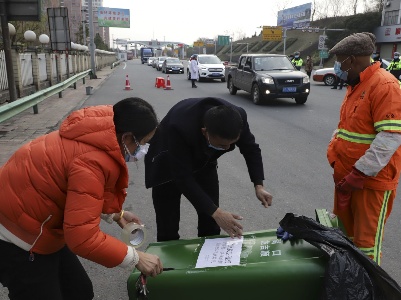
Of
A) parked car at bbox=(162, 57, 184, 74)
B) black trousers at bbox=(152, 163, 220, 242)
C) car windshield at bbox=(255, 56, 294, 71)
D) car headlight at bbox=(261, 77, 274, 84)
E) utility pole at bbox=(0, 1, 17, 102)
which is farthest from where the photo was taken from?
parked car at bbox=(162, 57, 184, 74)

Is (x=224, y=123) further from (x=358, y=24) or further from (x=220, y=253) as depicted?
(x=358, y=24)

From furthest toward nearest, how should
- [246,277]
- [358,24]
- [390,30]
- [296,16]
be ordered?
[296,16] < [358,24] < [390,30] < [246,277]

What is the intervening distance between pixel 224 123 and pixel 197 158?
1.57 feet

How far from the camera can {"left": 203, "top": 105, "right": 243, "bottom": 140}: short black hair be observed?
2084 mm

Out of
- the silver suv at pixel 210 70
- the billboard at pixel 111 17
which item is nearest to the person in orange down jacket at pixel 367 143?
the silver suv at pixel 210 70

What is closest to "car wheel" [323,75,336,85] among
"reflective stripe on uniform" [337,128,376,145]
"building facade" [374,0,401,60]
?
"reflective stripe on uniform" [337,128,376,145]

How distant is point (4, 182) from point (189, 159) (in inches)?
41.0

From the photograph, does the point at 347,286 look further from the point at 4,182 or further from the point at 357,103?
the point at 4,182

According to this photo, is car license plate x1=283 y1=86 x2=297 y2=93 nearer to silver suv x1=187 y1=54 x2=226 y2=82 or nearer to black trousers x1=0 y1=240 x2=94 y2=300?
silver suv x1=187 y1=54 x2=226 y2=82

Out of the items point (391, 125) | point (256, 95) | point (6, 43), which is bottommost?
point (256, 95)

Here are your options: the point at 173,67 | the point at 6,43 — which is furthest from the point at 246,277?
the point at 173,67

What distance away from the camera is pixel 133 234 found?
7.80 ft

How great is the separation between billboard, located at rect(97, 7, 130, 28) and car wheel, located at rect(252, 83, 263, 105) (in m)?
48.1

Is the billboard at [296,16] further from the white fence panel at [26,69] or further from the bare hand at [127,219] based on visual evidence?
the bare hand at [127,219]
